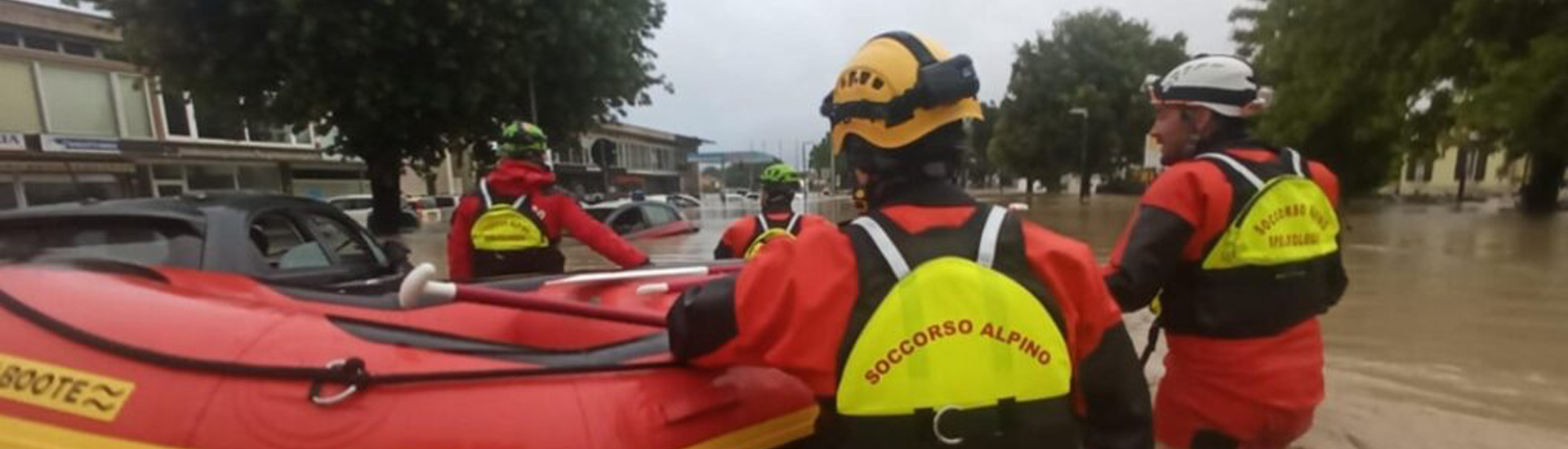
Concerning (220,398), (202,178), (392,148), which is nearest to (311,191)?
(202,178)

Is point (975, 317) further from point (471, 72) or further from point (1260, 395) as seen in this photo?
point (471, 72)

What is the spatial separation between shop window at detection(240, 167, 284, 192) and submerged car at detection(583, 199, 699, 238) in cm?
1952

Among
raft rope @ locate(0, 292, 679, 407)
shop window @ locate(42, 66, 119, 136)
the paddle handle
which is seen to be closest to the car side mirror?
raft rope @ locate(0, 292, 679, 407)

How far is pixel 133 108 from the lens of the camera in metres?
23.0

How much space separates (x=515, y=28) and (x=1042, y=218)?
1643 centimetres

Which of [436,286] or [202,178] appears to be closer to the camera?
[436,286]

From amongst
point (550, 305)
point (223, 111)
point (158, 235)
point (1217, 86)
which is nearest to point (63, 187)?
point (223, 111)

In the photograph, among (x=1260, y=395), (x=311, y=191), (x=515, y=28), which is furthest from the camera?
(x=311, y=191)

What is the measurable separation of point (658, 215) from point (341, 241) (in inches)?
401

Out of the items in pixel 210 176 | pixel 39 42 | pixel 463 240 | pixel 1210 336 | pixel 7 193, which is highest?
pixel 39 42

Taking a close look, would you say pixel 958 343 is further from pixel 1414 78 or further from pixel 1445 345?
pixel 1414 78

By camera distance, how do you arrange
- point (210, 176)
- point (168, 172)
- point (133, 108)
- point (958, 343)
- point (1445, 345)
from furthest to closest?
point (210, 176), point (168, 172), point (133, 108), point (1445, 345), point (958, 343)

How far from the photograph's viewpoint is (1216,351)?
5.85ft

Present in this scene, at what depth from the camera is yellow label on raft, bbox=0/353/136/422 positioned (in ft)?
4.84
